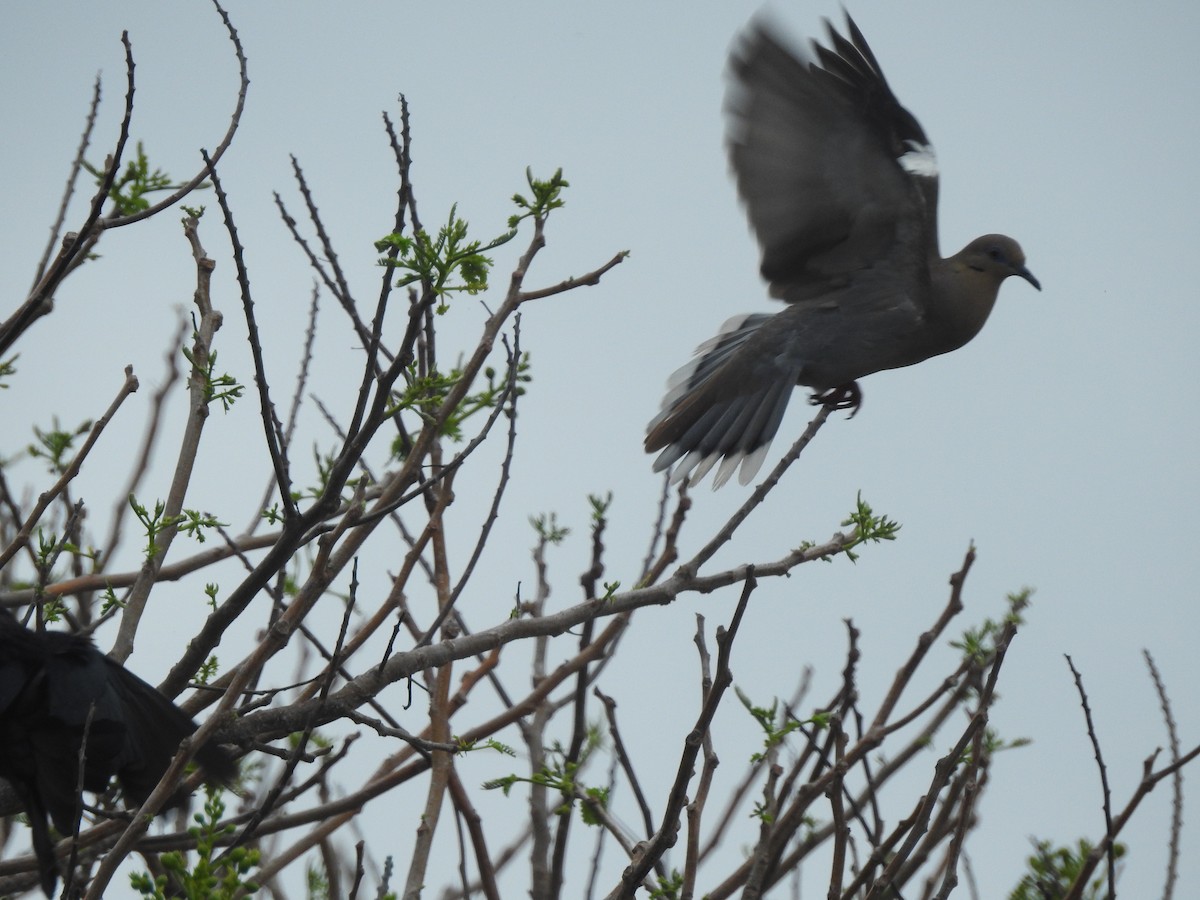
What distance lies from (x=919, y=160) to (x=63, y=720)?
11.9 ft

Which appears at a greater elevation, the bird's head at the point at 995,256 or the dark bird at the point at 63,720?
the bird's head at the point at 995,256

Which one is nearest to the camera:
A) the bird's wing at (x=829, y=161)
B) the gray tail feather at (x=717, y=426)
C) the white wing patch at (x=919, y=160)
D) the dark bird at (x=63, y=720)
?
the dark bird at (x=63, y=720)

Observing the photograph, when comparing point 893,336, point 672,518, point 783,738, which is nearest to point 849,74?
point 893,336

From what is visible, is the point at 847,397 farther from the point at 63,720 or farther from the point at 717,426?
the point at 63,720

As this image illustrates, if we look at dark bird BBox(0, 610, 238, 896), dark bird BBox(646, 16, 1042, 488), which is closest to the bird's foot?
dark bird BBox(646, 16, 1042, 488)

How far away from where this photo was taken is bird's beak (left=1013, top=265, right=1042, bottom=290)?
515 cm

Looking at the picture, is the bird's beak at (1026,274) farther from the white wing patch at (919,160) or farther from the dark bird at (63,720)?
the dark bird at (63,720)

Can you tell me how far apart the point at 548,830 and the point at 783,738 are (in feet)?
3.16

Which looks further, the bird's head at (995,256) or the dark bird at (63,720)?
the bird's head at (995,256)

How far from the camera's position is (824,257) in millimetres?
5055

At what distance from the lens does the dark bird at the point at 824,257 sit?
15.0 feet

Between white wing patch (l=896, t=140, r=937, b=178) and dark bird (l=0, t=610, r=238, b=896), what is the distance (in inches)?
132

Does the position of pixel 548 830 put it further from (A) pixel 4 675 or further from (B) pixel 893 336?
(B) pixel 893 336

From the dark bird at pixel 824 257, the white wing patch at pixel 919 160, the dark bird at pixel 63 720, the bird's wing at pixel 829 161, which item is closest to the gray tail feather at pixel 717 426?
the dark bird at pixel 824 257
